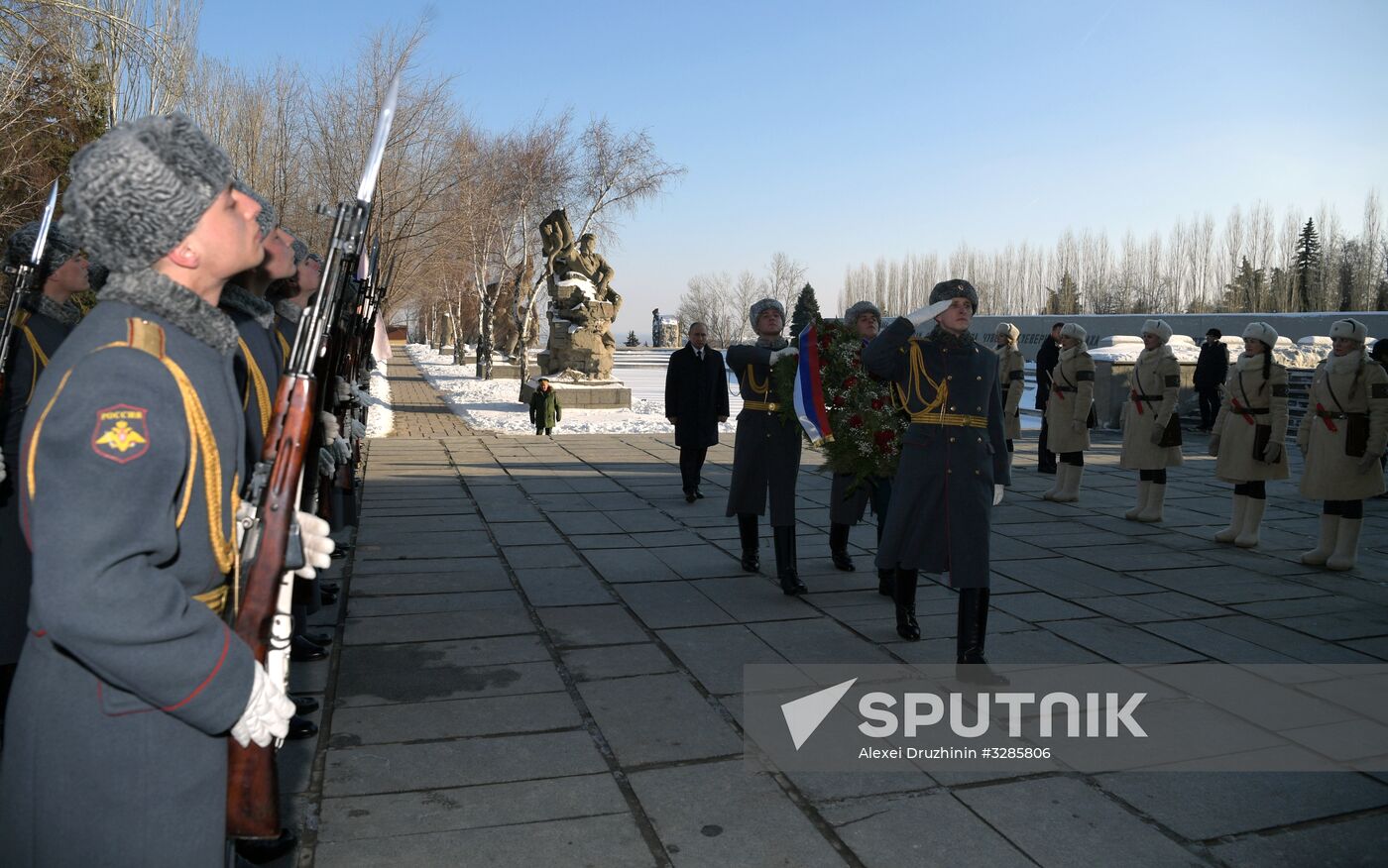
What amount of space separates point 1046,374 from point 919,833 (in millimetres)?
12124

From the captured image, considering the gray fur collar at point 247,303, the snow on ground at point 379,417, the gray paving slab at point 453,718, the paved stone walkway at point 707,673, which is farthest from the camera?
the snow on ground at point 379,417

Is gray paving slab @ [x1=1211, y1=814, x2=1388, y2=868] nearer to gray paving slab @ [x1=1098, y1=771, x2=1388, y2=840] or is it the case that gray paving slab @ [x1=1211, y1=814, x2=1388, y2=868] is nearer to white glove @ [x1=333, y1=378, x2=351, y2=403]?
gray paving slab @ [x1=1098, y1=771, x2=1388, y2=840]

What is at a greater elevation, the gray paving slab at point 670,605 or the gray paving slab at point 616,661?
the gray paving slab at point 670,605

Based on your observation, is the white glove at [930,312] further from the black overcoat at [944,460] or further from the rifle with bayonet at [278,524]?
the rifle with bayonet at [278,524]

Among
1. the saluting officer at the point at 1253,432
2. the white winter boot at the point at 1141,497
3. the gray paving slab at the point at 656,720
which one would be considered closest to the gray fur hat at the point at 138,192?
the gray paving slab at the point at 656,720

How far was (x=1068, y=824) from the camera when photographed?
3.29 metres

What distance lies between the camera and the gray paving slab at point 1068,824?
3.08 meters

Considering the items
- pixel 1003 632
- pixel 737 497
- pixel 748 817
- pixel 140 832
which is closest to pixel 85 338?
pixel 140 832

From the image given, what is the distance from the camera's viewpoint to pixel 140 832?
1578 millimetres

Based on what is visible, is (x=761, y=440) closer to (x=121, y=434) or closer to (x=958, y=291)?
(x=958, y=291)

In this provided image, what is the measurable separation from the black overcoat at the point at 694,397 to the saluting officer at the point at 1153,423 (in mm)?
3717

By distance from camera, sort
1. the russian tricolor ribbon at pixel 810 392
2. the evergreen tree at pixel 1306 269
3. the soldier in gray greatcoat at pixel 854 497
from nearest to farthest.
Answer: the russian tricolor ribbon at pixel 810 392
the soldier in gray greatcoat at pixel 854 497
the evergreen tree at pixel 1306 269

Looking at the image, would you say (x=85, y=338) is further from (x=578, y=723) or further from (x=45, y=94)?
(x=45, y=94)

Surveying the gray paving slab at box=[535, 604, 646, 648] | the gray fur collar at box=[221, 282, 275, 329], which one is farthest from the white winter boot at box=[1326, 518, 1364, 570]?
the gray fur collar at box=[221, 282, 275, 329]
